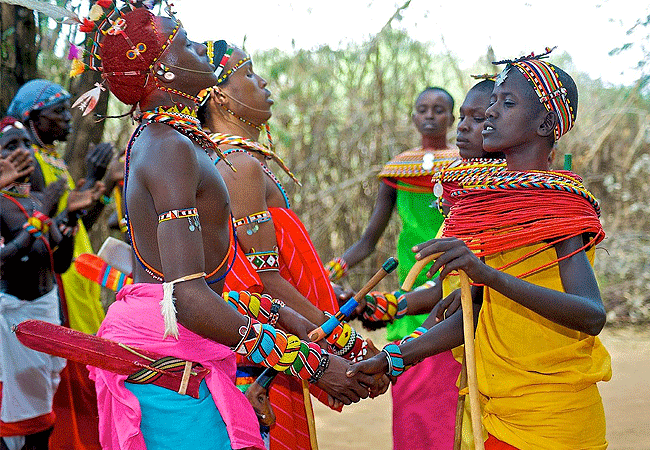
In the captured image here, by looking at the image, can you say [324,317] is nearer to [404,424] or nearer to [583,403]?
[404,424]

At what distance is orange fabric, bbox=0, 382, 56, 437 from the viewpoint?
455 cm

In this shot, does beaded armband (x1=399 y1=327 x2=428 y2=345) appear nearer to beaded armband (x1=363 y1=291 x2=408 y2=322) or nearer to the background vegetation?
beaded armband (x1=363 y1=291 x2=408 y2=322)

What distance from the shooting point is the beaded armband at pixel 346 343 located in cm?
321

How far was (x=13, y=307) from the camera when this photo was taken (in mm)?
4676

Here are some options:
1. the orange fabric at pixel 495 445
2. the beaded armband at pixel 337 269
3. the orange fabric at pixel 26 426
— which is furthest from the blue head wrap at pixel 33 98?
the orange fabric at pixel 495 445

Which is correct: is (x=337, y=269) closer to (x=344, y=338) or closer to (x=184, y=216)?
(x=344, y=338)

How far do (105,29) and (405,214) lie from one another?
2627mm

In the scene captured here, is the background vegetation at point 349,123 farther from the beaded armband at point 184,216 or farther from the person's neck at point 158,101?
the beaded armband at point 184,216

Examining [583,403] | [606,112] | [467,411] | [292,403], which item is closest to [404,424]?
[292,403]

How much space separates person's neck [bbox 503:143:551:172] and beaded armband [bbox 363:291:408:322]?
1410 mm

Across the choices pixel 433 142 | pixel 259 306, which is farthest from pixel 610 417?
pixel 259 306

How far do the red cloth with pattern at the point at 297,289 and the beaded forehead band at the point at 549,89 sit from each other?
134 cm

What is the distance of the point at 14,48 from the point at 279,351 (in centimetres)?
420

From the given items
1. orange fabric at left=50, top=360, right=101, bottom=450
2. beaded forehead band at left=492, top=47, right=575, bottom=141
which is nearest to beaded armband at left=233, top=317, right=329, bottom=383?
beaded forehead band at left=492, top=47, right=575, bottom=141
